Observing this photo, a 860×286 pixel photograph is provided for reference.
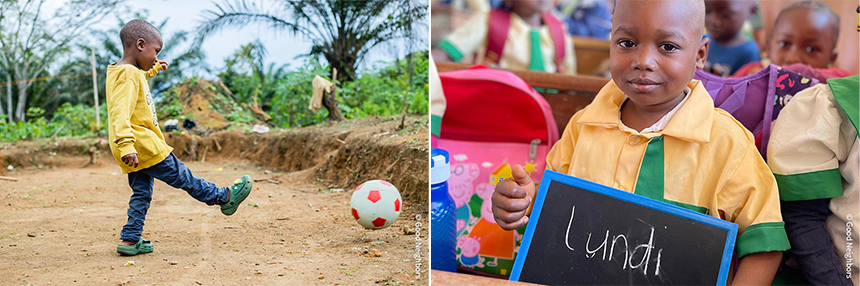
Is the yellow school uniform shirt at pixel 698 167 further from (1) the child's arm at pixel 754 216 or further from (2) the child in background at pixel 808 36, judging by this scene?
(2) the child in background at pixel 808 36

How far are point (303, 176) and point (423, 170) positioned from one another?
3.04 ft

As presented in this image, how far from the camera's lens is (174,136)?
355 cm

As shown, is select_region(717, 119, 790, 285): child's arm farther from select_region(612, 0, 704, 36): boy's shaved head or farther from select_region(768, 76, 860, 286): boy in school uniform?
select_region(612, 0, 704, 36): boy's shaved head

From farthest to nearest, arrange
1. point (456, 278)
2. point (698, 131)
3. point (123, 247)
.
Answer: point (123, 247), point (698, 131), point (456, 278)

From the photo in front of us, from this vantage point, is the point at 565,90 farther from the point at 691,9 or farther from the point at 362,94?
the point at 362,94

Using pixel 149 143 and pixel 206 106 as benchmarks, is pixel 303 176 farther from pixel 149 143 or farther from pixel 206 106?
pixel 149 143

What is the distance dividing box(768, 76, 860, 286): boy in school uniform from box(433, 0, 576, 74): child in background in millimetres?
2056

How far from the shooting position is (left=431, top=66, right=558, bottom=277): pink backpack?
1.80 metres

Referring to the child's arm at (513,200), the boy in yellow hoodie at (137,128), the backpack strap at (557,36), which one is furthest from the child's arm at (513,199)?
the backpack strap at (557,36)

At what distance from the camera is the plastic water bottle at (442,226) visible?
1642 mm

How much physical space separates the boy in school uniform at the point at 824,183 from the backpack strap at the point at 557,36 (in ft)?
7.67

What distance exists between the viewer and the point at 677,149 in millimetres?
1205

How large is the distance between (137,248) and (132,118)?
1.46 ft

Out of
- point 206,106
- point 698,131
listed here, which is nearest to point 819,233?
point 698,131
